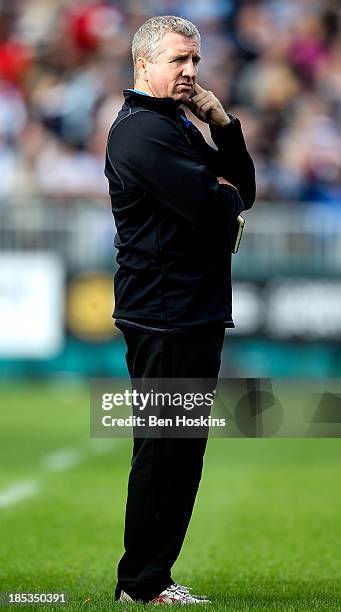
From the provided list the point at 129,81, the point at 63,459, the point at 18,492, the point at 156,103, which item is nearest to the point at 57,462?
the point at 63,459

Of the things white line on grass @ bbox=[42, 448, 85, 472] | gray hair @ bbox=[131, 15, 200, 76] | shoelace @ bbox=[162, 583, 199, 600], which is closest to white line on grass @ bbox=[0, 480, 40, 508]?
white line on grass @ bbox=[42, 448, 85, 472]

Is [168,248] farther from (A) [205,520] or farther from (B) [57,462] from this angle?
(B) [57,462]

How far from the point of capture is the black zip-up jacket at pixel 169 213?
4551 mm

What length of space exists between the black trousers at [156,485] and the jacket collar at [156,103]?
0.75 m

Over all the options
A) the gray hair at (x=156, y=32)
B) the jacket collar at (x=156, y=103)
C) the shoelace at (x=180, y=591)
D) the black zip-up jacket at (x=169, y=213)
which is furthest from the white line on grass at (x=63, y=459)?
the gray hair at (x=156, y=32)

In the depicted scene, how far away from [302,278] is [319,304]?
40 centimetres

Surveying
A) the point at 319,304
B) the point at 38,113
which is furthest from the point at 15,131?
the point at 319,304

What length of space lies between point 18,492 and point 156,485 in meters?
4.03

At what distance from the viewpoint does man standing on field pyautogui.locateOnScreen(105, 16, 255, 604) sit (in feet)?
15.0

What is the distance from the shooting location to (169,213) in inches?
183

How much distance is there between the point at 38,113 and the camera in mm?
20000

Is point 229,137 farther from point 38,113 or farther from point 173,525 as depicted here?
point 38,113

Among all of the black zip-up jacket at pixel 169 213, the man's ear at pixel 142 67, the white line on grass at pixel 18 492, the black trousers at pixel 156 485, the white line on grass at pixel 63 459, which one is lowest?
the white line on grass at pixel 63 459

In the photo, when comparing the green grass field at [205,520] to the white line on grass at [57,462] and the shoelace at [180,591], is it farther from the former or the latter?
the shoelace at [180,591]
